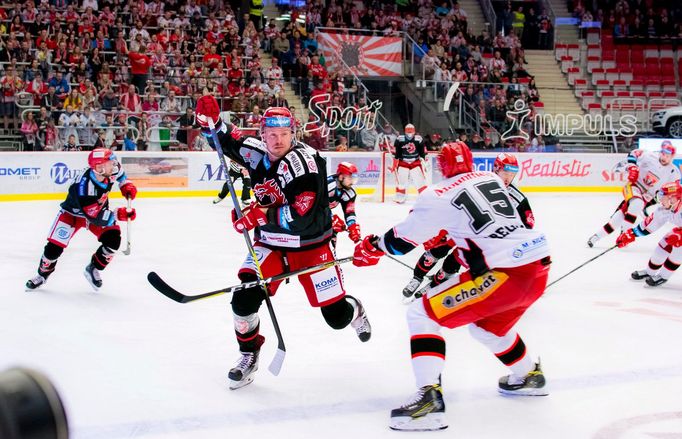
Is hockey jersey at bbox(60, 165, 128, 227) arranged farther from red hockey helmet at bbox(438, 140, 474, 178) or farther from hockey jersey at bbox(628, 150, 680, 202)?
hockey jersey at bbox(628, 150, 680, 202)

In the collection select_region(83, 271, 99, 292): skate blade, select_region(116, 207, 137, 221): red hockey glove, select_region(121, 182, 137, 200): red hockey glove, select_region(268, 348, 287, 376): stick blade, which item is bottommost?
select_region(83, 271, 99, 292): skate blade

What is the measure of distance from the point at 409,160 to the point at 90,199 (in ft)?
27.7

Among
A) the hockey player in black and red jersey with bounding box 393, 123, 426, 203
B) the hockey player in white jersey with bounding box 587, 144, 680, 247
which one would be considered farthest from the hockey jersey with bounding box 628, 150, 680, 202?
the hockey player in black and red jersey with bounding box 393, 123, 426, 203

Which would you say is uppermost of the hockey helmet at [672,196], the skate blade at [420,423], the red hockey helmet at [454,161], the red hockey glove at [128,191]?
the red hockey helmet at [454,161]

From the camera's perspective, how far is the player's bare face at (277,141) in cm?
388

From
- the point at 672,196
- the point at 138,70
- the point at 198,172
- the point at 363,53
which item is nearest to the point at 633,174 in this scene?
the point at 672,196

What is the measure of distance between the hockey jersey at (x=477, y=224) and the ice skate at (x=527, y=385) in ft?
2.20

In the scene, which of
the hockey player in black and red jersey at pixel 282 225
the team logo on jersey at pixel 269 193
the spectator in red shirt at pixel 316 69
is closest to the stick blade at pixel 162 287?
the hockey player in black and red jersey at pixel 282 225

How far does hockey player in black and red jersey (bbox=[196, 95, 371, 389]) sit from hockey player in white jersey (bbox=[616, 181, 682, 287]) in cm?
325

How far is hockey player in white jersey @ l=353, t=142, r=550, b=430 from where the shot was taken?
334cm

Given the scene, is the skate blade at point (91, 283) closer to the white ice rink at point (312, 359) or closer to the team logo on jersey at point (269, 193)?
the white ice rink at point (312, 359)

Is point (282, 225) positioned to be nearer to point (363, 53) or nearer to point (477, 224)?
point (477, 224)

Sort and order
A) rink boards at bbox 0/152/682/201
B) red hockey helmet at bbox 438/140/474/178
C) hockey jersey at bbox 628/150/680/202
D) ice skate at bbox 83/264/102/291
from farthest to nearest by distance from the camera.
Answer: rink boards at bbox 0/152/682/201 < hockey jersey at bbox 628/150/680/202 < ice skate at bbox 83/264/102/291 < red hockey helmet at bbox 438/140/474/178

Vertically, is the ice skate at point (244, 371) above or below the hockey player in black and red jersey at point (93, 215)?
below
